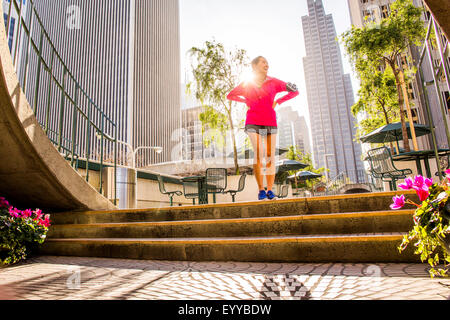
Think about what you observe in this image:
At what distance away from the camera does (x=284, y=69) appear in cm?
1037

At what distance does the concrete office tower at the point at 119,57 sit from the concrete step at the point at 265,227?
5983 centimetres

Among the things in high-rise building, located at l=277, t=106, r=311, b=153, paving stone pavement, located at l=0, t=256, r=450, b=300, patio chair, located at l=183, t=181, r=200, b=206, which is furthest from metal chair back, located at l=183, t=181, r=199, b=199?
high-rise building, located at l=277, t=106, r=311, b=153

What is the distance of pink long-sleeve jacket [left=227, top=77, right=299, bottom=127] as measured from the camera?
13.5 ft

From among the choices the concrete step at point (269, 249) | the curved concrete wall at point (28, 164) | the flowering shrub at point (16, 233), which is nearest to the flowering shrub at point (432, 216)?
the concrete step at point (269, 249)

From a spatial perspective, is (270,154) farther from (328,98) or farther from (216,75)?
(328,98)

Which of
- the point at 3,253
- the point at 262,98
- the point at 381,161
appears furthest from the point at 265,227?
the point at 381,161

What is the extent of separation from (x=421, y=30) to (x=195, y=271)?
41.7ft

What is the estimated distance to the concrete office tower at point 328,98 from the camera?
11606 cm

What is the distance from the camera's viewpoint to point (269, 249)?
2.51 m

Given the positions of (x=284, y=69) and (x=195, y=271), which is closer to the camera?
(x=195, y=271)

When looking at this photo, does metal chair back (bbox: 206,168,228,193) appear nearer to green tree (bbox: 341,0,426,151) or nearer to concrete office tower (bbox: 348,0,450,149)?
green tree (bbox: 341,0,426,151)

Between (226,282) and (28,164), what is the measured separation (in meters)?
3.17

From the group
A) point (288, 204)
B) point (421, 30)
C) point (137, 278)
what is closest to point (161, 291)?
point (137, 278)
